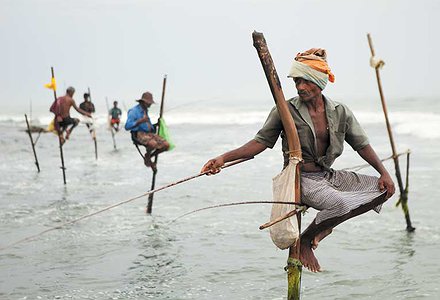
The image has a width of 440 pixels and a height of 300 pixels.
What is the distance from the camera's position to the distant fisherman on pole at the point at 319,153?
4.31m

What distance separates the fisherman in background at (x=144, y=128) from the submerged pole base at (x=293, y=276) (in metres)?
6.65

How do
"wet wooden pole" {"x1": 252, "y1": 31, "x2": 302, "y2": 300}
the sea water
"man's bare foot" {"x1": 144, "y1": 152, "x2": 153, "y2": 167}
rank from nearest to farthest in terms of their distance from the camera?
1. "wet wooden pole" {"x1": 252, "y1": 31, "x2": 302, "y2": 300}
2. the sea water
3. "man's bare foot" {"x1": 144, "y1": 152, "x2": 153, "y2": 167}

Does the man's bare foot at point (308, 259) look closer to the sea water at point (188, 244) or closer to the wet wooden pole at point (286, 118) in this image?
the wet wooden pole at point (286, 118)

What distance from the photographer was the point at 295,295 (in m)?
4.45

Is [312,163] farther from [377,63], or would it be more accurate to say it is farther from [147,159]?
[147,159]

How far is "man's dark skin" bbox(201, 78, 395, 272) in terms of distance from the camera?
14.3 feet

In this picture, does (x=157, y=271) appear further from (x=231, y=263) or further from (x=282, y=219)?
(x=282, y=219)

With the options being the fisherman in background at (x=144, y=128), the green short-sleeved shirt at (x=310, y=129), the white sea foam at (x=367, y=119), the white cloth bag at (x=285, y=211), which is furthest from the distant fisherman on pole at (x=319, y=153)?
the white sea foam at (x=367, y=119)

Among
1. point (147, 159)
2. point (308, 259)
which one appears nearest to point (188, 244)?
point (147, 159)

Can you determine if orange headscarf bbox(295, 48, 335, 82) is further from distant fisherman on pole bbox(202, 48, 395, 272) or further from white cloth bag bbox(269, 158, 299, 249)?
white cloth bag bbox(269, 158, 299, 249)

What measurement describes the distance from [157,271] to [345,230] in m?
3.12

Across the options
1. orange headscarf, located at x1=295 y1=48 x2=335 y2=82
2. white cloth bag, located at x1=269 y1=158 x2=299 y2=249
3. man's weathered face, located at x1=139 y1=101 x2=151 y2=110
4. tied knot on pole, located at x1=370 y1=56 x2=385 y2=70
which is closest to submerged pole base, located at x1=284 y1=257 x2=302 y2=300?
white cloth bag, located at x1=269 y1=158 x2=299 y2=249

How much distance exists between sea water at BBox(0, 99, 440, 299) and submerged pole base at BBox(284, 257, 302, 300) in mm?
2586

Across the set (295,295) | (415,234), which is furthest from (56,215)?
(295,295)
